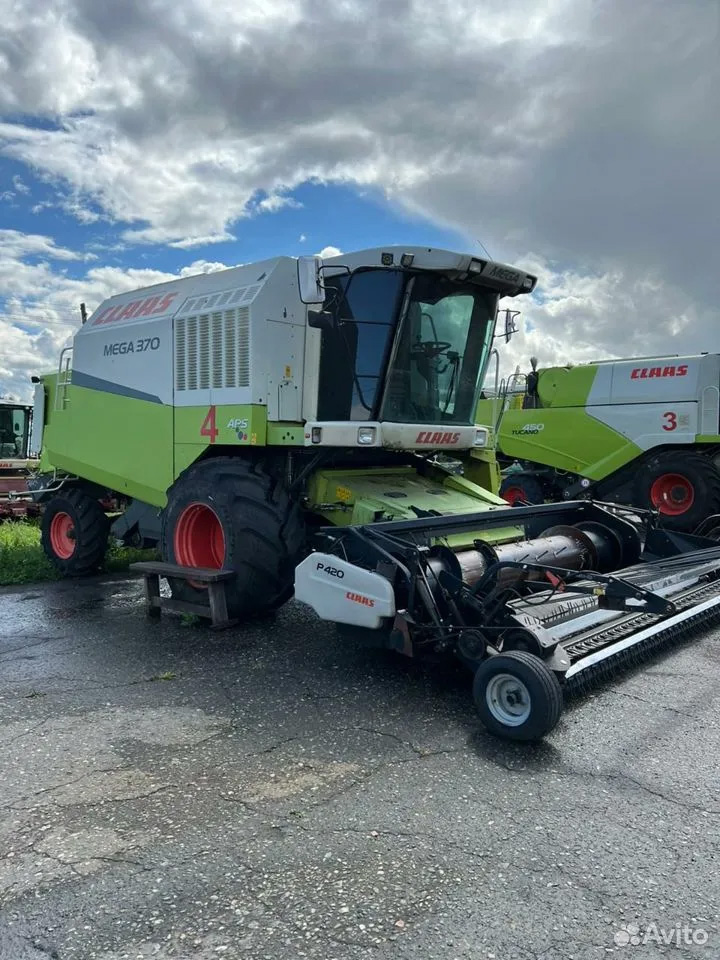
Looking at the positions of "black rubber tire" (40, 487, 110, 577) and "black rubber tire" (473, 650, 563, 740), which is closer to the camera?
"black rubber tire" (473, 650, 563, 740)

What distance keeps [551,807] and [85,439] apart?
6.34 metres

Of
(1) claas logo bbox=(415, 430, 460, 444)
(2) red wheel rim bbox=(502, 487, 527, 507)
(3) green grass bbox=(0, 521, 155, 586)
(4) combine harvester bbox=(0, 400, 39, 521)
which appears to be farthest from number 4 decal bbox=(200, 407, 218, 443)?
(4) combine harvester bbox=(0, 400, 39, 521)

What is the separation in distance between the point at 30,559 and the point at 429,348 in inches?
227

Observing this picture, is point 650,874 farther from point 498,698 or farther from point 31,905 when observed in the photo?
point 31,905

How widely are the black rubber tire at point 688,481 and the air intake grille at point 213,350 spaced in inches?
273

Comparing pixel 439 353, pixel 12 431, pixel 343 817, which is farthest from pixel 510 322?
pixel 12 431

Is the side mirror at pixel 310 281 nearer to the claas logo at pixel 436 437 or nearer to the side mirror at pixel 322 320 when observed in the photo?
the side mirror at pixel 322 320

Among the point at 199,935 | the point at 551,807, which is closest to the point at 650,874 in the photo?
the point at 551,807

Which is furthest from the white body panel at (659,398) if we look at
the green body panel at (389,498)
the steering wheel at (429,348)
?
the steering wheel at (429,348)

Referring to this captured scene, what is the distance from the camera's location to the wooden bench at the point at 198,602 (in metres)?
5.55

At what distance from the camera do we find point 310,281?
5.11 meters

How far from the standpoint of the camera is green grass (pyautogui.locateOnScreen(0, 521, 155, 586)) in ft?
27.5

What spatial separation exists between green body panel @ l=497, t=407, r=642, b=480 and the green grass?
21.7 ft

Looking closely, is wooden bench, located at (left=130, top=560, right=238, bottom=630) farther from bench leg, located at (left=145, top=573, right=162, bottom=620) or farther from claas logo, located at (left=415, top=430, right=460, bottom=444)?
claas logo, located at (left=415, top=430, right=460, bottom=444)
